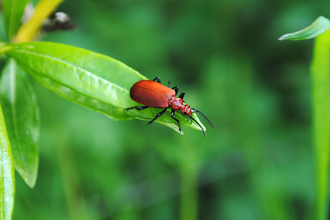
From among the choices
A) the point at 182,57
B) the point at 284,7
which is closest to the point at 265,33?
the point at 284,7

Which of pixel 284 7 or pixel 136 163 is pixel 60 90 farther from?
pixel 284 7

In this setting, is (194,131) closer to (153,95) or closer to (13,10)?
(153,95)

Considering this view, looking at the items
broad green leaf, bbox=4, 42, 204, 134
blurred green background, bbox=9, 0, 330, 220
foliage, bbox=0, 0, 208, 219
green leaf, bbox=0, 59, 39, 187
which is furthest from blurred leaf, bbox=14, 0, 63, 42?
blurred green background, bbox=9, 0, 330, 220

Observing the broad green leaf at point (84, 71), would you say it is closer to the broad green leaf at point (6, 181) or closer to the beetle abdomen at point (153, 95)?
the broad green leaf at point (6, 181)

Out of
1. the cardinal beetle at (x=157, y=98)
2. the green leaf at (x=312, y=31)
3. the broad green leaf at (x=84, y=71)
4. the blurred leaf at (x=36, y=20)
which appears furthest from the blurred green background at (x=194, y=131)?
the green leaf at (x=312, y=31)

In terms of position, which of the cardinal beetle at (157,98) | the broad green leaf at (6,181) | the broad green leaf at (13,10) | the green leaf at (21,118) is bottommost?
the broad green leaf at (6,181)

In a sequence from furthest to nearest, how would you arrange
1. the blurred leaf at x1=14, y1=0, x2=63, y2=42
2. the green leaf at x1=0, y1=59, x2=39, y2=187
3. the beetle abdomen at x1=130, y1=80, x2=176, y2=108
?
1. the beetle abdomen at x1=130, y1=80, x2=176, y2=108
2. the blurred leaf at x1=14, y1=0, x2=63, y2=42
3. the green leaf at x1=0, y1=59, x2=39, y2=187

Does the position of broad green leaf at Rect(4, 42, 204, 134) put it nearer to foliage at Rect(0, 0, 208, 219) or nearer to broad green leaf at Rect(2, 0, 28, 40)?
foliage at Rect(0, 0, 208, 219)
